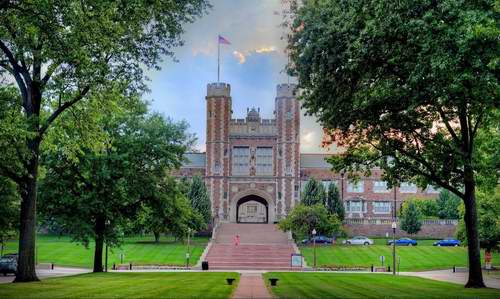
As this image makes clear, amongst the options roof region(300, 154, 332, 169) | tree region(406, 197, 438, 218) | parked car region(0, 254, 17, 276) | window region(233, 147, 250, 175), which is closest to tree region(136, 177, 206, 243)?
parked car region(0, 254, 17, 276)

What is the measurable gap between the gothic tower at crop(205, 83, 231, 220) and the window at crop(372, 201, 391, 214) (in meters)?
21.0

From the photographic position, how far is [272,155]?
76625 mm

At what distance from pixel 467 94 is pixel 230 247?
45968 millimetres

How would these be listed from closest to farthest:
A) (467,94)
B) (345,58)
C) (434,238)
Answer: (467,94) → (345,58) → (434,238)

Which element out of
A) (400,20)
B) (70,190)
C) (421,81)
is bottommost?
(70,190)

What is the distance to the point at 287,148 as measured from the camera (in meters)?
76.0

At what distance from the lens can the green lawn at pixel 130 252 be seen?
171 ft

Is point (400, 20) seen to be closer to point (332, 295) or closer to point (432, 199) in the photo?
point (332, 295)

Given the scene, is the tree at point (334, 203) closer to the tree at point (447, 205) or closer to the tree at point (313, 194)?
the tree at point (313, 194)

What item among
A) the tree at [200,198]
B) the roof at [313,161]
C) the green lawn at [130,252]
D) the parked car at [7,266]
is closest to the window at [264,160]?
the roof at [313,161]

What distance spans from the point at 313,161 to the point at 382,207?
36.8 feet

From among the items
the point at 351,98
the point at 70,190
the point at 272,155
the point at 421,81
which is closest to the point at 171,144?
the point at 70,190

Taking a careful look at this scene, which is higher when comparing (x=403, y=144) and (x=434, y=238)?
(x=403, y=144)

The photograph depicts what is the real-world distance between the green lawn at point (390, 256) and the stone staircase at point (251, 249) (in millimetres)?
2542
